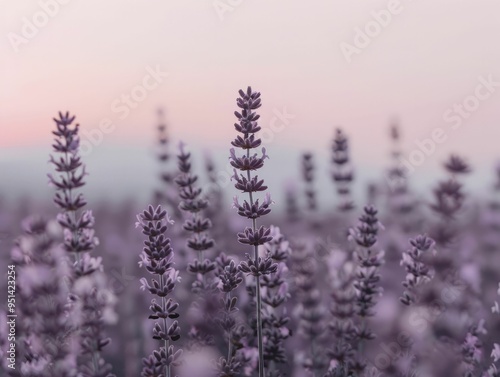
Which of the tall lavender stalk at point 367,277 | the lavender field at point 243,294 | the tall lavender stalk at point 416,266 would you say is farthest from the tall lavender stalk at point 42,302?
the tall lavender stalk at point 416,266

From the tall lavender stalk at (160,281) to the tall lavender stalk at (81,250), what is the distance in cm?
45

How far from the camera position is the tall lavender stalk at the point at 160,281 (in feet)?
15.3

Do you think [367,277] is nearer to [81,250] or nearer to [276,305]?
[276,305]

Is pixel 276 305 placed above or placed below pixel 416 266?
below

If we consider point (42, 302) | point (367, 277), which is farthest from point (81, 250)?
point (367, 277)

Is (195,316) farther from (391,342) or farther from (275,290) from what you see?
(391,342)

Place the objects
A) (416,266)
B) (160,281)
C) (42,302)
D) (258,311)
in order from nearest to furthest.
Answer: (258,311) < (160,281) < (42,302) < (416,266)

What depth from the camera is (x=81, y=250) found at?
5355 millimetres

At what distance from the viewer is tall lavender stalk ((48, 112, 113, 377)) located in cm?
513

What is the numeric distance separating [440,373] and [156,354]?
7.31 feet

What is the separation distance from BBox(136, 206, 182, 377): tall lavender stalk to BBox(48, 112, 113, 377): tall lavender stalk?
1.46 ft

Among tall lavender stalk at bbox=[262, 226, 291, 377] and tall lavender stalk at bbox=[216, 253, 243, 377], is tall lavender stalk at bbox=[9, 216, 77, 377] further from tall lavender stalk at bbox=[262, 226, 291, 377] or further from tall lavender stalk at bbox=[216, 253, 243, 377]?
tall lavender stalk at bbox=[262, 226, 291, 377]

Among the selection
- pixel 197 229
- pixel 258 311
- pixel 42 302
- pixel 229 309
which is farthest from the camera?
pixel 197 229

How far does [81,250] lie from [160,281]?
30.9 inches
